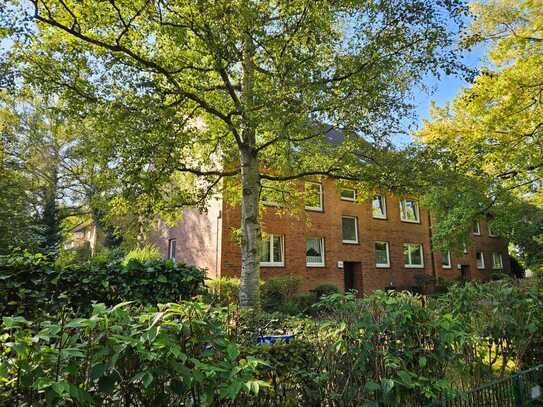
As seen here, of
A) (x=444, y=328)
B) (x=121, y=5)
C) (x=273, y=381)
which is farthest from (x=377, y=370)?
(x=121, y=5)

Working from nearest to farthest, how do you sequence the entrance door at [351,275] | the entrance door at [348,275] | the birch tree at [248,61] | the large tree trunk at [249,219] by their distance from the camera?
the birch tree at [248,61]
the large tree trunk at [249,219]
the entrance door at [351,275]
the entrance door at [348,275]

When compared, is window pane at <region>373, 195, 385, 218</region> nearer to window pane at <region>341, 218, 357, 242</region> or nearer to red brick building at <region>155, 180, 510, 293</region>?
red brick building at <region>155, 180, 510, 293</region>

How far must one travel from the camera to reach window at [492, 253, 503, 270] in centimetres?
3256

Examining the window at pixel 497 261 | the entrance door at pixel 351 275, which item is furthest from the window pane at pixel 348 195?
the window at pixel 497 261

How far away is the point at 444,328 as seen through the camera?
3.12 meters

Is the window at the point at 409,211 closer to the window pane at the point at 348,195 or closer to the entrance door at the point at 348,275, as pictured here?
the window pane at the point at 348,195

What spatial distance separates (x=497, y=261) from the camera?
109 feet

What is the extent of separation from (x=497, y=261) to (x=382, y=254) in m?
16.9

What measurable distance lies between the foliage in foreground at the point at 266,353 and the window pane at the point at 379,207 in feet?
61.5

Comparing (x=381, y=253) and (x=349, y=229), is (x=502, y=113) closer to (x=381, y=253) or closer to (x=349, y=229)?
(x=349, y=229)

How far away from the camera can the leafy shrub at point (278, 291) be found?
48.6ft

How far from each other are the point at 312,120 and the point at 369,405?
602cm

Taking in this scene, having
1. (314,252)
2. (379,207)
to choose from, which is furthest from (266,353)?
(379,207)

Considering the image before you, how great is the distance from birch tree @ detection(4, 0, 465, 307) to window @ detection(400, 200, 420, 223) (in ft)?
56.9
